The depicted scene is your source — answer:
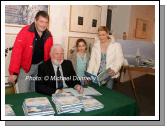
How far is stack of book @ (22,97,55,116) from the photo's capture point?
102 centimetres

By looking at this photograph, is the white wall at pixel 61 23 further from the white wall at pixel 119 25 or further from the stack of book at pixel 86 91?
the stack of book at pixel 86 91

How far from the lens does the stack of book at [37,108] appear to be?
1.02 m

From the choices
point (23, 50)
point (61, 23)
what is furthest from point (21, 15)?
point (61, 23)

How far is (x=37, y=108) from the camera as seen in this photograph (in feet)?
3.40

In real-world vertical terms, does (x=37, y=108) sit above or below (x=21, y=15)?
below

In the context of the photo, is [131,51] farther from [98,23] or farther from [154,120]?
[154,120]

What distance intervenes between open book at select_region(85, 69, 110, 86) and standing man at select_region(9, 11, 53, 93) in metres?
0.39

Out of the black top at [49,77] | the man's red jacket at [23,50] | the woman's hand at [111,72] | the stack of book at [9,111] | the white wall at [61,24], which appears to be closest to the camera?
the stack of book at [9,111]

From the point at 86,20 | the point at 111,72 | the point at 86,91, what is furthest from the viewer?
the point at 86,20

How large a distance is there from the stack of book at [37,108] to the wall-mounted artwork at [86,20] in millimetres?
754

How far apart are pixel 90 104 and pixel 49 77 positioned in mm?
395

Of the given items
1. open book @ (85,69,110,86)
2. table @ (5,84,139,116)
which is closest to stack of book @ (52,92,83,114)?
table @ (5,84,139,116)

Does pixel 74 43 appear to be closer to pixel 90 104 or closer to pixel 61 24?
pixel 61 24

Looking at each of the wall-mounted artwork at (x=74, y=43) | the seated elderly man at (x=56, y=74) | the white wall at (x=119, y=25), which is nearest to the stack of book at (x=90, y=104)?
the seated elderly man at (x=56, y=74)
